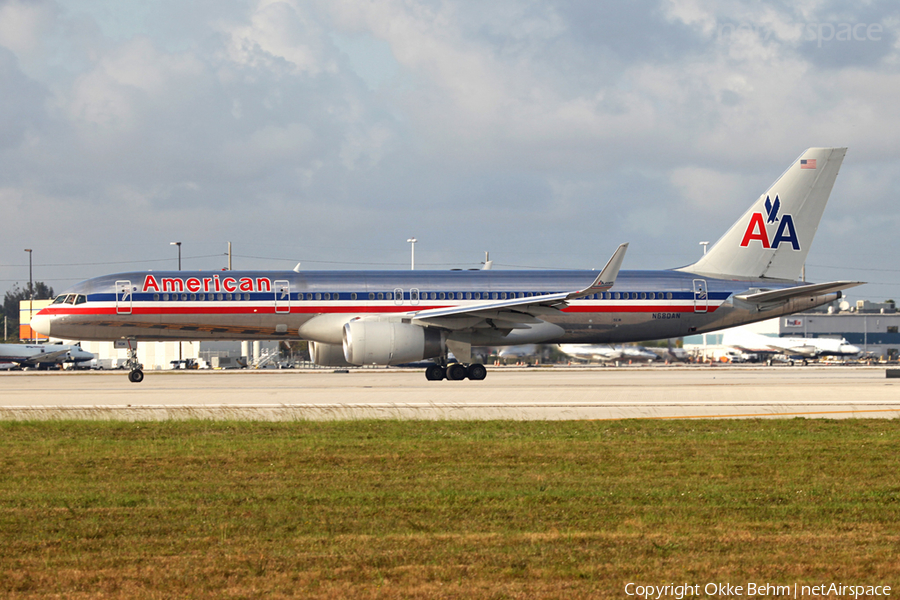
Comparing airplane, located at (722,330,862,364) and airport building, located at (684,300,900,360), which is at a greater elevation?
airport building, located at (684,300,900,360)

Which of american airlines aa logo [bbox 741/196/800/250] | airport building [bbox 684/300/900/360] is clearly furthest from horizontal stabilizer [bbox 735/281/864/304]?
airport building [bbox 684/300/900/360]

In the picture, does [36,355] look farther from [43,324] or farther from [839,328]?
[839,328]

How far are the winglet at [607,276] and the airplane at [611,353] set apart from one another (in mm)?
34010

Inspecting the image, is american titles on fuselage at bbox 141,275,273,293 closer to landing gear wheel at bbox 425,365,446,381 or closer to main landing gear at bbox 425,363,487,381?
landing gear wheel at bbox 425,365,446,381

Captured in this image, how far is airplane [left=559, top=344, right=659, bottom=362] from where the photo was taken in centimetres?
6569

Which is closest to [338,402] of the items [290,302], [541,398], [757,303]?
[541,398]

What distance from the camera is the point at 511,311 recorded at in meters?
31.2

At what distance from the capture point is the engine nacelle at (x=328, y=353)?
3381 centimetres

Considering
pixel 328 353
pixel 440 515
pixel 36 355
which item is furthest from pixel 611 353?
pixel 440 515

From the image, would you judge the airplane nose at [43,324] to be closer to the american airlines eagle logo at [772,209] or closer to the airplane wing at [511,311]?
the airplane wing at [511,311]

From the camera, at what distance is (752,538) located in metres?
7.16

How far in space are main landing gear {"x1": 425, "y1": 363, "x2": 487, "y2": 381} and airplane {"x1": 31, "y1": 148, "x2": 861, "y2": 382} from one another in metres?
0.04

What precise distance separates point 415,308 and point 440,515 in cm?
2510

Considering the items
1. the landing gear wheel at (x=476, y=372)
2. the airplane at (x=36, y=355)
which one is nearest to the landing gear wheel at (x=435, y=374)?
the landing gear wheel at (x=476, y=372)
